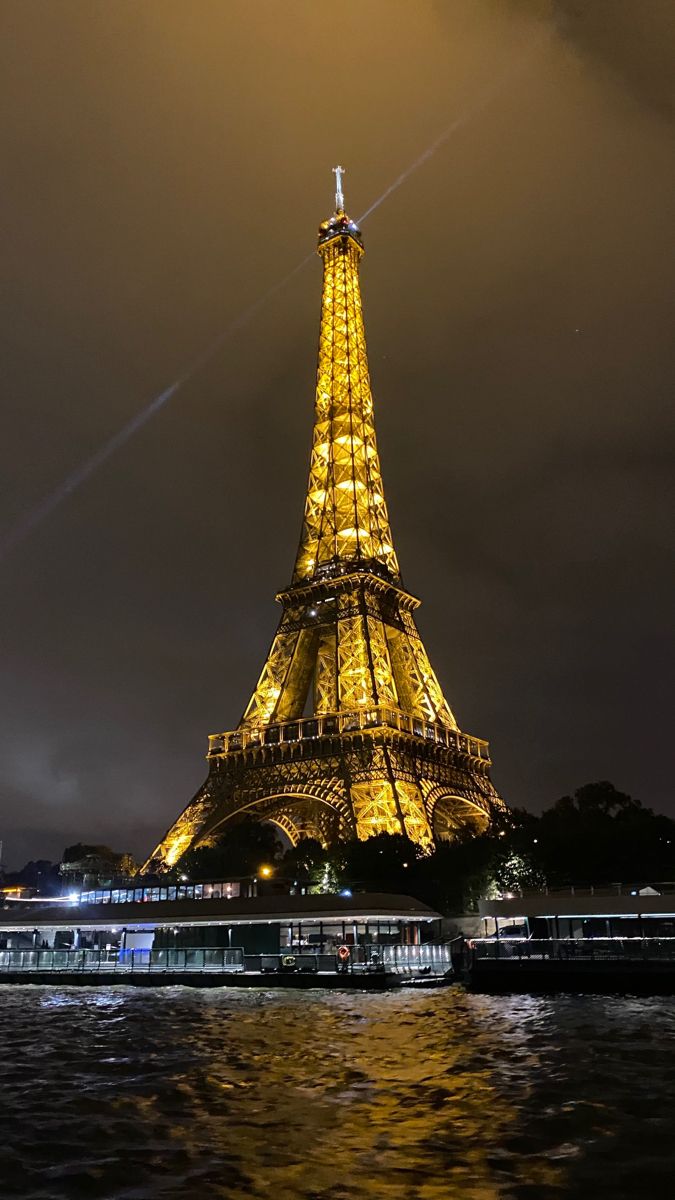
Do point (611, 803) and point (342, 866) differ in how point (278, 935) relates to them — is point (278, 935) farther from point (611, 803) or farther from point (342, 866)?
point (611, 803)

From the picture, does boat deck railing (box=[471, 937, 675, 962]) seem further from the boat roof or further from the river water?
the river water

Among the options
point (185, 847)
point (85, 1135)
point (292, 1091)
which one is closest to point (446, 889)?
point (185, 847)

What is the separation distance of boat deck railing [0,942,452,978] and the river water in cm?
1200

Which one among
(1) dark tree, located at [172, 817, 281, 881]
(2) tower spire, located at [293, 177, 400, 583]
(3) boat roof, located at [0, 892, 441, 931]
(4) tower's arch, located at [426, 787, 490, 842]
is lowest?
(3) boat roof, located at [0, 892, 441, 931]

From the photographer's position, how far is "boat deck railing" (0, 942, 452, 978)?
1411 inches

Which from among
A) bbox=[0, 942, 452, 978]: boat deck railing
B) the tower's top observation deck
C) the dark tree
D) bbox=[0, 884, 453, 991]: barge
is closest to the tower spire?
the tower's top observation deck

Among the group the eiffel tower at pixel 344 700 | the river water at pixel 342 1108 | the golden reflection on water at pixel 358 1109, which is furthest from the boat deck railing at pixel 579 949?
the eiffel tower at pixel 344 700

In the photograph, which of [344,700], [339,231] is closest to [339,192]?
[339,231]

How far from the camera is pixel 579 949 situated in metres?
34.7

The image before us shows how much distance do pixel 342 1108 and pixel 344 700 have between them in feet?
149

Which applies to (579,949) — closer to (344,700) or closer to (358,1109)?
(358,1109)

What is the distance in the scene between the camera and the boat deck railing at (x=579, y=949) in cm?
3256

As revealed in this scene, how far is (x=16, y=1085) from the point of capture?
15.2 meters

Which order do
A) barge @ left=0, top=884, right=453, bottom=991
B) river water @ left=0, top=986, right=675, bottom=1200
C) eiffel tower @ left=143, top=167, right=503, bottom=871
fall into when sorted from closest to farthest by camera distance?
river water @ left=0, top=986, right=675, bottom=1200
barge @ left=0, top=884, right=453, bottom=991
eiffel tower @ left=143, top=167, right=503, bottom=871
